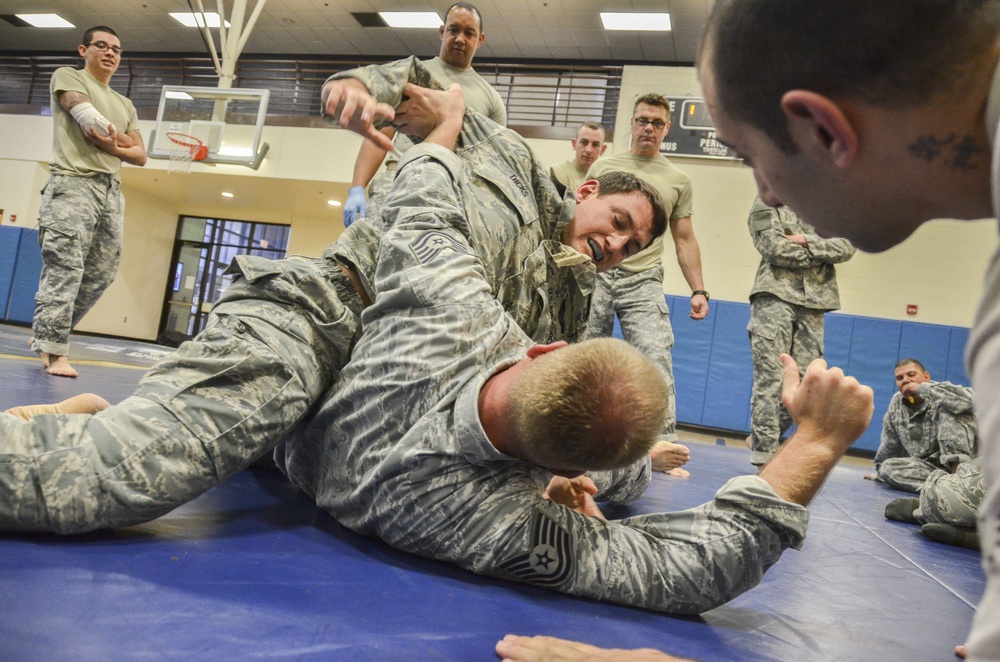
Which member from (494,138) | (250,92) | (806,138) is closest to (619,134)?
(250,92)

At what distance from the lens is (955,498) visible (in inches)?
102

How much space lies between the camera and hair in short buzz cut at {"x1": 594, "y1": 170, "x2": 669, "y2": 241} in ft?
6.86

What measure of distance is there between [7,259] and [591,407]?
39.8ft

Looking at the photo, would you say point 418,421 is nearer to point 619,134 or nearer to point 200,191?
point 619,134

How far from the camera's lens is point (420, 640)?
40.9 inches

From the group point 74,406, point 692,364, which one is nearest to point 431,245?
point 74,406

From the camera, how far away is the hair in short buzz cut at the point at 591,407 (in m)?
1.13

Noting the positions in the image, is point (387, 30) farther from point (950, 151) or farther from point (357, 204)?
point (950, 151)

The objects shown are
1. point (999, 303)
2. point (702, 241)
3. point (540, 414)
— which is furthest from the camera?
point (702, 241)

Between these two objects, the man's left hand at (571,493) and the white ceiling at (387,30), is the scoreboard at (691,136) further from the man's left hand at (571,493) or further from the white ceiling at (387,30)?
the man's left hand at (571,493)

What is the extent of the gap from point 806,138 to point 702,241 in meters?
8.24

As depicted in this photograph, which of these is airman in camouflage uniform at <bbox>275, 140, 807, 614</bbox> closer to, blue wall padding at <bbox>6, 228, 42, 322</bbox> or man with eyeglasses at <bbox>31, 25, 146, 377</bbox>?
man with eyeglasses at <bbox>31, 25, 146, 377</bbox>

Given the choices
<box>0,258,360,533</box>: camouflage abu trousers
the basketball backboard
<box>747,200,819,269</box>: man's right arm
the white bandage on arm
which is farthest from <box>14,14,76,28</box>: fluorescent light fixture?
<box>0,258,360,533</box>: camouflage abu trousers

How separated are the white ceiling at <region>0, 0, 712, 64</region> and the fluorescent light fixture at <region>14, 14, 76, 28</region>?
0.13 m
